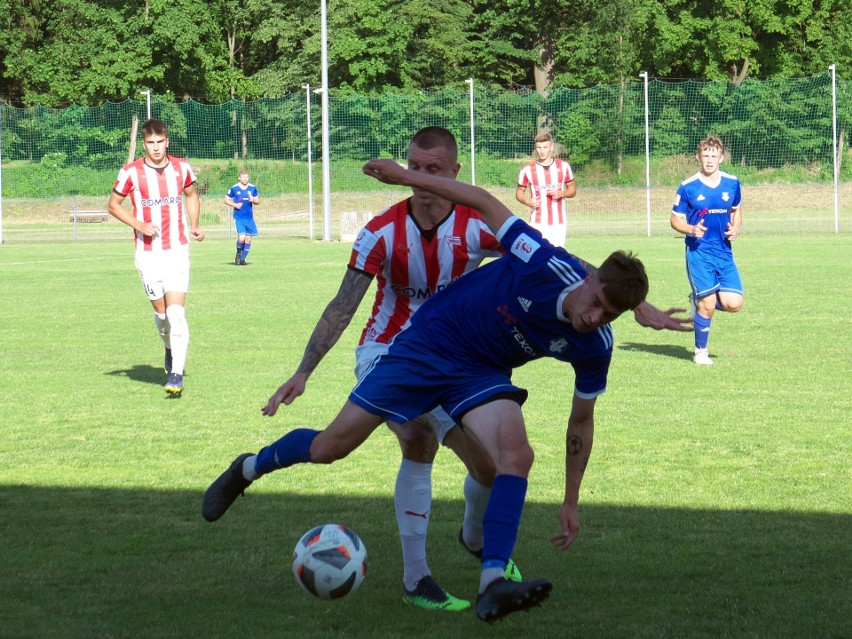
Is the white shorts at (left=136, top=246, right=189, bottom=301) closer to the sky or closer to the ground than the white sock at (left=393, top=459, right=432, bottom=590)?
closer to the sky

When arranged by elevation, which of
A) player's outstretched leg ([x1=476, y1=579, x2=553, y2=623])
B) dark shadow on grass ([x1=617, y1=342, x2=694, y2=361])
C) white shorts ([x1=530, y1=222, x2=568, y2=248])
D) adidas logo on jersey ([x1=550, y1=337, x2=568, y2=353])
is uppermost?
white shorts ([x1=530, y1=222, x2=568, y2=248])

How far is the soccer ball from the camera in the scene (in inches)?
170

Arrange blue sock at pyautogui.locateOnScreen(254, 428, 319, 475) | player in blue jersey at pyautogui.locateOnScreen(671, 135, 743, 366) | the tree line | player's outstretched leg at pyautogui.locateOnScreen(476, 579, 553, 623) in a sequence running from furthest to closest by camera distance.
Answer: the tree line < player in blue jersey at pyautogui.locateOnScreen(671, 135, 743, 366) < blue sock at pyautogui.locateOnScreen(254, 428, 319, 475) < player's outstretched leg at pyautogui.locateOnScreen(476, 579, 553, 623)

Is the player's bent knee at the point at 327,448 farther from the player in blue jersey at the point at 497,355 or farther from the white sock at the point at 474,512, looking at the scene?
the white sock at the point at 474,512

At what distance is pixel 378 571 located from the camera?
4.84 meters

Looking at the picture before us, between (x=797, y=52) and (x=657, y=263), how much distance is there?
36218 millimetres

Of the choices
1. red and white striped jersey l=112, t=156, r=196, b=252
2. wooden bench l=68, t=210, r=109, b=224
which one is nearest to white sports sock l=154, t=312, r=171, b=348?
red and white striped jersey l=112, t=156, r=196, b=252

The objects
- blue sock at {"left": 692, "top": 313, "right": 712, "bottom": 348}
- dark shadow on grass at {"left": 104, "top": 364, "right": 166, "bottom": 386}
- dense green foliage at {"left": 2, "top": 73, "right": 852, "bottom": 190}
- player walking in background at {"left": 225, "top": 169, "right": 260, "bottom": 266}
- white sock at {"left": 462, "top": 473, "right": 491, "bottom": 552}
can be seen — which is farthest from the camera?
dense green foliage at {"left": 2, "top": 73, "right": 852, "bottom": 190}

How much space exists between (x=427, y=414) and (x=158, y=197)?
574cm

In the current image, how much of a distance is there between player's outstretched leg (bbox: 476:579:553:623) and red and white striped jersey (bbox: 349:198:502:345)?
1512mm

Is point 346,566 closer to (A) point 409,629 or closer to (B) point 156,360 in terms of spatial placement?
(A) point 409,629

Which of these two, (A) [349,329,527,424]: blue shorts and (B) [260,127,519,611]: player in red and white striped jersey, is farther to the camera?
(B) [260,127,519,611]: player in red and white striped jersey

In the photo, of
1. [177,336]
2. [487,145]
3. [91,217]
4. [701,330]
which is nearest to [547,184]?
[701,330]

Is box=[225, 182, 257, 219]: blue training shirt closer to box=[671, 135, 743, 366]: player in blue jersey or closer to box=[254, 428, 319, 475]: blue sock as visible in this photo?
box=[671, 135, 743, 366]: player in blue jersey
